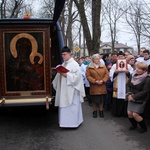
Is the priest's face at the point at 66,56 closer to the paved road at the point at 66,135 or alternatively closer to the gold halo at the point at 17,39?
the gold halo at the point at 17,39

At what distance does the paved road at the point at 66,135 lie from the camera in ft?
16.7

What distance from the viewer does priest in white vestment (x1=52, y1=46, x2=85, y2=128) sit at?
6.10 metres

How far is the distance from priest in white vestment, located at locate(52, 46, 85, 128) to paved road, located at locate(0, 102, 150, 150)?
247 mm

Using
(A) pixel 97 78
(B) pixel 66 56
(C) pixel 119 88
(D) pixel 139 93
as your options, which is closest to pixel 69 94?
(B) pixel 66 56

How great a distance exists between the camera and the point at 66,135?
577 centimetres

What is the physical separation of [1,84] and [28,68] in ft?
2.33

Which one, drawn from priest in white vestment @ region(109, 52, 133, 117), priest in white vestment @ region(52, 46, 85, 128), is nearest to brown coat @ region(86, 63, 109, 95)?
priest in white vestment @ region(109, 52, 133, 117)

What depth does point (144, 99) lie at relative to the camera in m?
5.58

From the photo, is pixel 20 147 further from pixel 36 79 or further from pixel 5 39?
pixel 5 39

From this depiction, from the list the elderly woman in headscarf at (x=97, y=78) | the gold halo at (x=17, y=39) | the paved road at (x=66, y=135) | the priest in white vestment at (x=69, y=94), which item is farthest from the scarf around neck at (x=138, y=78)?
the gold halo at (x=17, y=39)

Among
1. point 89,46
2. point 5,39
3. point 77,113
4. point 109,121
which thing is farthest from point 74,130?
point 89,46

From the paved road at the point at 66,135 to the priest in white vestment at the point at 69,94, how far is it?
0.25 meters

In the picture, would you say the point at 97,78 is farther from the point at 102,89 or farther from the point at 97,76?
the point at 102,89

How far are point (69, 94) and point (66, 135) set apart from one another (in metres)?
0.91
